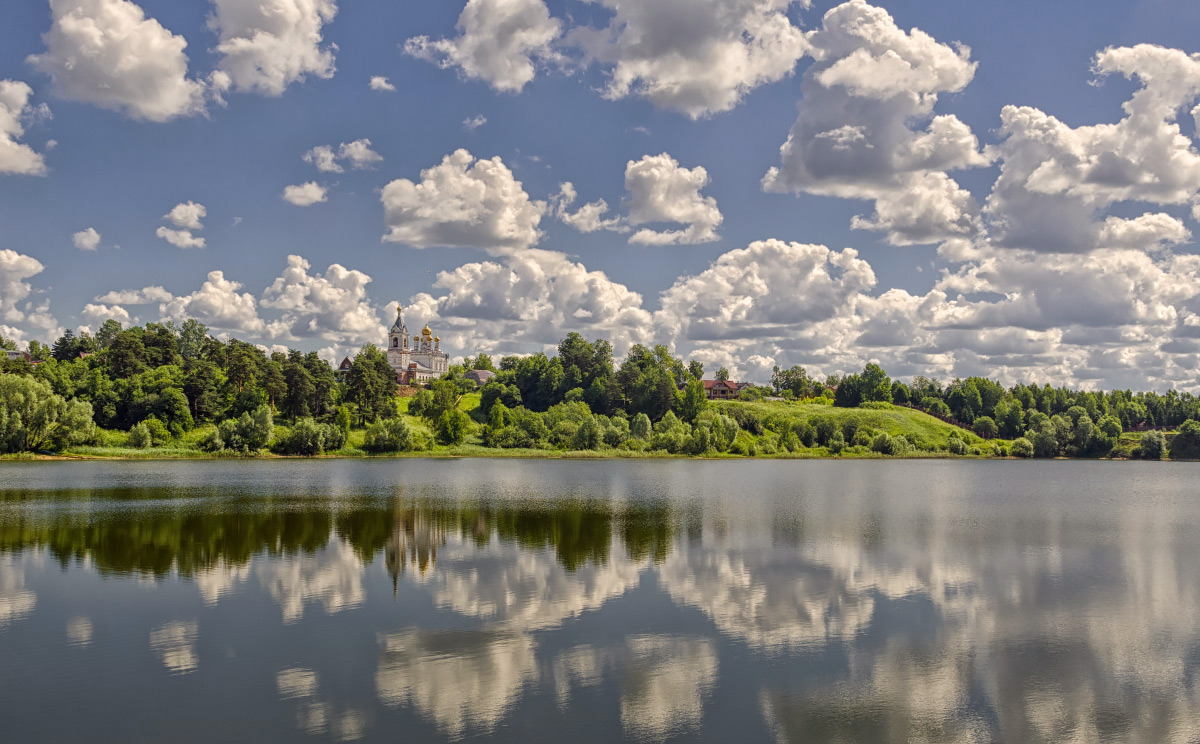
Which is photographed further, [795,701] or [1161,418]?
[1161,418]

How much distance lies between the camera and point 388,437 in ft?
354

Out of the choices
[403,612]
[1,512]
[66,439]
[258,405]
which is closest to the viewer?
[403,612]

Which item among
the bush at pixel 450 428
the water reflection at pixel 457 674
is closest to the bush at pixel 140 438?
the bush at pixel 450 428

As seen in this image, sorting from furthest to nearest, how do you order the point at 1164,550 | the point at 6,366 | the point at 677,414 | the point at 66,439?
the point at 677,414 < the point at 6,366 < the point at 66,439 < the point at 1164,550

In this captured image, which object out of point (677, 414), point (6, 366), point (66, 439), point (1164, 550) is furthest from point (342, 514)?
point (677, 414)

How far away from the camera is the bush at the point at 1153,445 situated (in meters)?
141

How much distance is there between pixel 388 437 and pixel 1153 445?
437ft

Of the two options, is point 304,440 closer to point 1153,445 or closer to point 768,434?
point 768,434

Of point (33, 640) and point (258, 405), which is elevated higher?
point (258, 405)

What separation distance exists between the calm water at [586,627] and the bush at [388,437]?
218ft

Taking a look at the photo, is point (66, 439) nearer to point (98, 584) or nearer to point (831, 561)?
point (98, 584)

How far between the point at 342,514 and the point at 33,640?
73.0 feet

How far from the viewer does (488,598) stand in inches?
870

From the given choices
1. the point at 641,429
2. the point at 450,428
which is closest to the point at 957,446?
the point at 641,429
